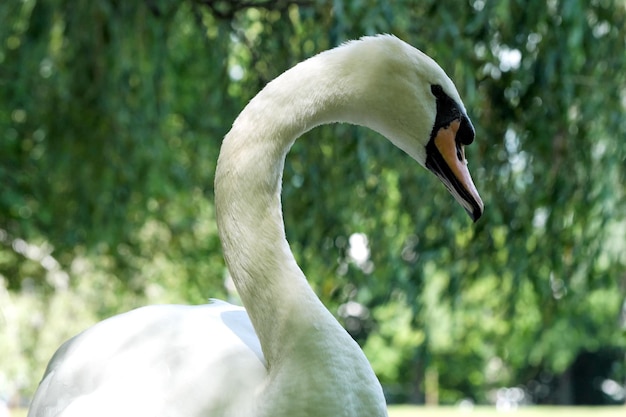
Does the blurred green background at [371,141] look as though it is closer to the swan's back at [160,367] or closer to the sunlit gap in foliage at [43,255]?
the sunlit gap in foliage at [43,255]

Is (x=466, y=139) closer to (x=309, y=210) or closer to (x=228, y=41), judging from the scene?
(x=309, y=210)

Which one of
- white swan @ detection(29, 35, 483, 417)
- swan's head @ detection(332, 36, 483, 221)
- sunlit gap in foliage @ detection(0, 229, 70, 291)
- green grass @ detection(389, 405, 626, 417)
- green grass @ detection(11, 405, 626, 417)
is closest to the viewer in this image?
white swan @ detection(29, 35, 483, 417)

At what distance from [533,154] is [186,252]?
167 inches

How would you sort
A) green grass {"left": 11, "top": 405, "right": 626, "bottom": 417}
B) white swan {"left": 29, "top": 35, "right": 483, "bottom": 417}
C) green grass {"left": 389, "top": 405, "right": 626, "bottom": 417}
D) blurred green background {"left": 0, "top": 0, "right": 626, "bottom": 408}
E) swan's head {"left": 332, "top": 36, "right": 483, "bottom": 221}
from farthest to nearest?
green grass {"left": 389, "top": 405, "right": 626, "bottom": 417}
green grass {"left": 11, "top": 405, "right": 626, "bottom": 417}
blurred green background {"left": 0, "top": 0, "right": 626, "bottom": 408}
swan's head {"left": 332, "top": 36, "right": 483, "bottom": 221}
white swan {"left": 29, "top": 35, "right": 483, "bottom": 417}

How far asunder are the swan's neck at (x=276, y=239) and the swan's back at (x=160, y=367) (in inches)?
3.8

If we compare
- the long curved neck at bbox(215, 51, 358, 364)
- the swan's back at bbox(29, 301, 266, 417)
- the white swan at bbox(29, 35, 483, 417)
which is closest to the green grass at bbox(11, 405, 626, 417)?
the swan's back at bbox(29, 301, 266, 417)

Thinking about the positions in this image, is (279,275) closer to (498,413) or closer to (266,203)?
(266,203)

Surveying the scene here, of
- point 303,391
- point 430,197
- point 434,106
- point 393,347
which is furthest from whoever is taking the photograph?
point 393,347

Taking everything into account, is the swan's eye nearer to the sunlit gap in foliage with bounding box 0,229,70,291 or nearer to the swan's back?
the swan's back

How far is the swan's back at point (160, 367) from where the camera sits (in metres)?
2.17

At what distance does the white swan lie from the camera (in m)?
2.13

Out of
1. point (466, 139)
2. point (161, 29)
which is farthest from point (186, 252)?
point (466, 139)

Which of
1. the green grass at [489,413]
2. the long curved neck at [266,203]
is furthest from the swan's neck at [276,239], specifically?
the green grass at [489,413]

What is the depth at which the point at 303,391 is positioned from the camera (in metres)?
2.09
